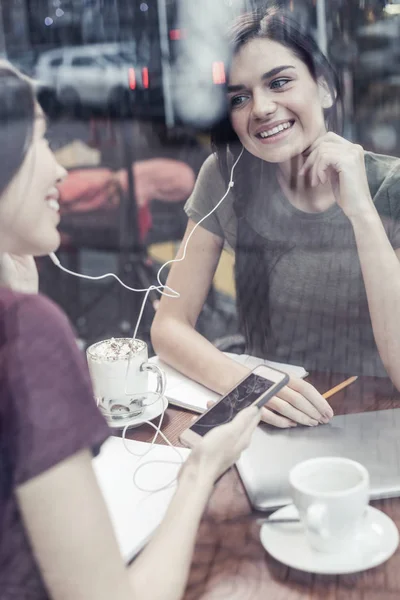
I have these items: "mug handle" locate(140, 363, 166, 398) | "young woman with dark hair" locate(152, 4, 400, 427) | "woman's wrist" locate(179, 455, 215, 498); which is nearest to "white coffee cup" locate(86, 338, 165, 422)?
"mug handle" locate(140, 363, 166, 398)

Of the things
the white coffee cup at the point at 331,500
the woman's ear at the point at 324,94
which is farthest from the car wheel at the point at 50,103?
the white coffee cup at the point at 331,500

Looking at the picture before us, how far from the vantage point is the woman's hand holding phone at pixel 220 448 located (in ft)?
2.43

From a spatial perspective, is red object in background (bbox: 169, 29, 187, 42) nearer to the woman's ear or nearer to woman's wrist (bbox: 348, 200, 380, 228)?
the woman's ear

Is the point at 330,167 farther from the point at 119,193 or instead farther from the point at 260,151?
the point at 119,193

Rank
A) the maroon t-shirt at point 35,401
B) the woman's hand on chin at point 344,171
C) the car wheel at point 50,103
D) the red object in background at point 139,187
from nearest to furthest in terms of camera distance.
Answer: the maroon t-shirt at point 35,401 < the car wheel at point 50,103 < the woman's hand on chin at point 344,171 < the red object in background at point 139,187

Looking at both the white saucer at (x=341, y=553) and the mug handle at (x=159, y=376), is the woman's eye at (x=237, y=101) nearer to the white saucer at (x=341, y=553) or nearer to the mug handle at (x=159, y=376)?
the mug handle at (x=159, y=376)

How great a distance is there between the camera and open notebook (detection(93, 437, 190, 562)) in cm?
74

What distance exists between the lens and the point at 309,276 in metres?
1.27

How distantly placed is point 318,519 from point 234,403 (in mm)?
245

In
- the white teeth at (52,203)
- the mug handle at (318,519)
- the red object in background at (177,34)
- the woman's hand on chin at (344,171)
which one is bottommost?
the mug handle at (318,519)

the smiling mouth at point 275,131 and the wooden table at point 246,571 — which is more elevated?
the smiling mouth at point 275,131

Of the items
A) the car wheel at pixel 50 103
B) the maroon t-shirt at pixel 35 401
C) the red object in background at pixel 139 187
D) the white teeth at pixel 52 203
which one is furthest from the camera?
the red object in background at pixel 139 187

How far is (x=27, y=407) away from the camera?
57 cm

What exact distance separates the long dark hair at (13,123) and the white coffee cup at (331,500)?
43 cm
